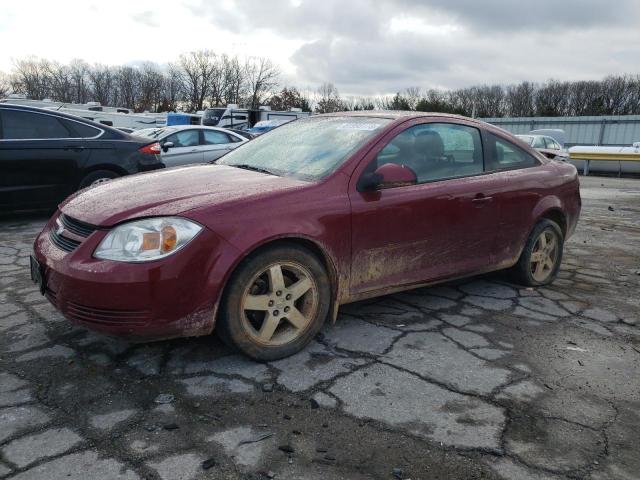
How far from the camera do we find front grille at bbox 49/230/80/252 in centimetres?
282

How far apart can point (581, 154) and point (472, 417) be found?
23338mm

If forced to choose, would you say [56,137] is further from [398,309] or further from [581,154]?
[581,154]

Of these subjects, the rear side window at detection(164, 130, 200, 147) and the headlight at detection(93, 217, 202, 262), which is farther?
the rear side window at detection(164, 130, 200, 147)

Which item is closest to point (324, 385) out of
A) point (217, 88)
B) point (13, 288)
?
point (13, 288)

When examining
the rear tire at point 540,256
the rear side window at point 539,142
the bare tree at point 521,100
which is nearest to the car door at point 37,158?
the rear tire at point 540,256

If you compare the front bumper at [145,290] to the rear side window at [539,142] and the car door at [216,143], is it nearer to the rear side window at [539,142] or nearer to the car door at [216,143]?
the car door at [216,143]

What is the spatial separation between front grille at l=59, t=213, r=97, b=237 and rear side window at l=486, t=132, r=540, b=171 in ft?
9.33

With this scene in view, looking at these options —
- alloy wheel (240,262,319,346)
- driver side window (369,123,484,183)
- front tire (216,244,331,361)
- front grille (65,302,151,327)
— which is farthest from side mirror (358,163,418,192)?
front grille (65,302,151,327)

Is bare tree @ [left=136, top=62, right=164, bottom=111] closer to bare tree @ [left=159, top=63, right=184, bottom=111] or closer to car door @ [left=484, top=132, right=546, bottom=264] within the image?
bare tree @ [left=159, top=63, right=184, bottom=111]

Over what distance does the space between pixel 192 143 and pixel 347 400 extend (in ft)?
29.9

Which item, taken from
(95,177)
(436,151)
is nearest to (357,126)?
(436,151)

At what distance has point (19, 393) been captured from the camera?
8.52ft

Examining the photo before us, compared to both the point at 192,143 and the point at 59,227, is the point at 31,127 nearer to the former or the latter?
the point at 59,227

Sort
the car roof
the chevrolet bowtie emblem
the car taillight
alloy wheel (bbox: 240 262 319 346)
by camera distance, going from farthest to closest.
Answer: the car taillight
the car roof
the chevrolet bowtie emblem
alloy wheel (bbox: 240 262 319 346)
